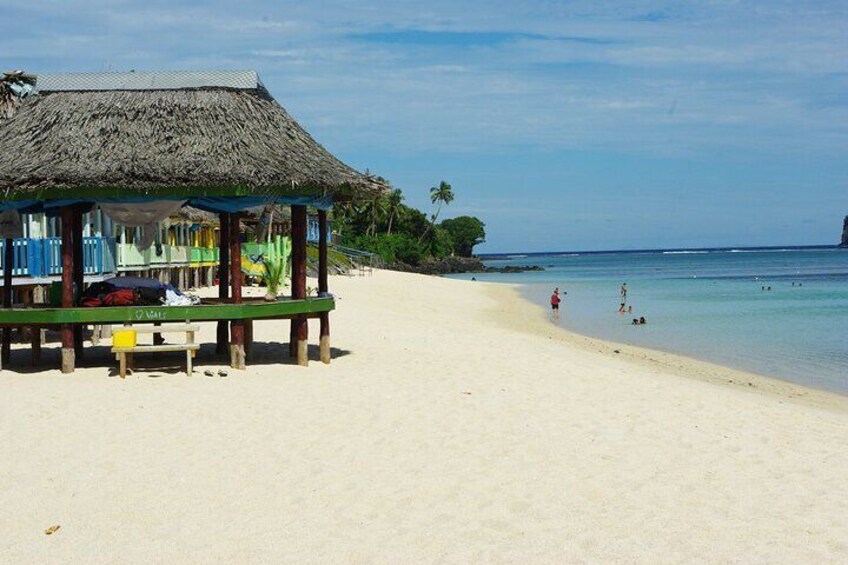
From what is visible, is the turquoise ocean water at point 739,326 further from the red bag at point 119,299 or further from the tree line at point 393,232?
the tree line at point 393,232

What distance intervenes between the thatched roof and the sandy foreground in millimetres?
2542

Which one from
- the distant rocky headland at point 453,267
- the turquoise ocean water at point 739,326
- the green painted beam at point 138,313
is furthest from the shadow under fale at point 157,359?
the distant rocky headland at point 453,267

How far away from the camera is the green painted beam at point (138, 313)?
13.3 meters

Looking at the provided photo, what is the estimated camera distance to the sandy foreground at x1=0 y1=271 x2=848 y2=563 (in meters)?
7.39

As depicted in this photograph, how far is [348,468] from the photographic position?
9.17 m

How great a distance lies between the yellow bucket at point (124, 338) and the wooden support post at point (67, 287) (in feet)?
2.70

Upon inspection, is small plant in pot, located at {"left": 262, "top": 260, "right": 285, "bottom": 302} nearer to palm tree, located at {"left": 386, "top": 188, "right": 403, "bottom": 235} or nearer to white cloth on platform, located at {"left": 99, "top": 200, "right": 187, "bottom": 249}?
white cloth on platform, located at {"left": 99, "top": 200, "right": 187, "bottom": 249}

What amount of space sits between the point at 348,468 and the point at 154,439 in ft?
7.25

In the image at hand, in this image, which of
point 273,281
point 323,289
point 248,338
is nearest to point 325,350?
point 248,338

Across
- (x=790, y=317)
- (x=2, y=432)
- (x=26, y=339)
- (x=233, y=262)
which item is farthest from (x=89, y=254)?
(x=790, y=317)

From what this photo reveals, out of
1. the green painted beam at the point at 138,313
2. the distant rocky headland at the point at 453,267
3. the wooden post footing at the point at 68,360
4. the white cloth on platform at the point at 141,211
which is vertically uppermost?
the white cloth on platform at the point at 141,211

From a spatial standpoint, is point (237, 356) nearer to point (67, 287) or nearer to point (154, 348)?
point (154, 348)

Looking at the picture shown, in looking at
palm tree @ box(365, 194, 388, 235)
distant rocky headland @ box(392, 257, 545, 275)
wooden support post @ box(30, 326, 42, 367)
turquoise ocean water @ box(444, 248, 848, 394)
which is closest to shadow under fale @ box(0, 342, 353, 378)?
wooden support post @ box(30, 326, 42, 367)

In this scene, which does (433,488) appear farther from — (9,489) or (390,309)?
(390,309)
